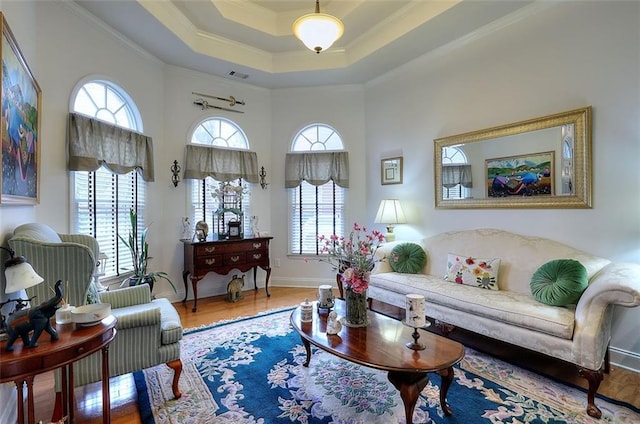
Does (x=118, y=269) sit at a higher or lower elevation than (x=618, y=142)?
lower

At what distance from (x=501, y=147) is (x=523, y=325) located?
189 centimetres

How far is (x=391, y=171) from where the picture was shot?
451 centimetres

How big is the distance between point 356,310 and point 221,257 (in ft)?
8.28

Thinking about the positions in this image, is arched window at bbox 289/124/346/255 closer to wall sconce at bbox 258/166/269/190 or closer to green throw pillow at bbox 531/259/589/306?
wall sconce at bbox 258/166/269/190

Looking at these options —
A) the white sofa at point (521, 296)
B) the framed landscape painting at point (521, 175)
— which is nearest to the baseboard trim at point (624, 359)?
the white sofa at point (521, 296)

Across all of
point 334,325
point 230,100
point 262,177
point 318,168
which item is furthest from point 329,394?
point 230,100

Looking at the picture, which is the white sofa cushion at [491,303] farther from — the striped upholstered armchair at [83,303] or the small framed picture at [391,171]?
the striped upholstered armchair at [83,303]

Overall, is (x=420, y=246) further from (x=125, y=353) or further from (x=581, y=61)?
(x=125, y=353)

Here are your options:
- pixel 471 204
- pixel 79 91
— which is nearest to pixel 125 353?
pixel 79 91

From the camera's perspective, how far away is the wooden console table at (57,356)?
1.22 m

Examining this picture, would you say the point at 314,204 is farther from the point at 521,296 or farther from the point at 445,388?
the point at 445,388

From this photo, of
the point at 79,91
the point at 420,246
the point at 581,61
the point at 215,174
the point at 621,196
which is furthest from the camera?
the point at 215,174

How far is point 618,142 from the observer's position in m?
2.57

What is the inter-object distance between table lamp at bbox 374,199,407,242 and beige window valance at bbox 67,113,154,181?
3033 mm
